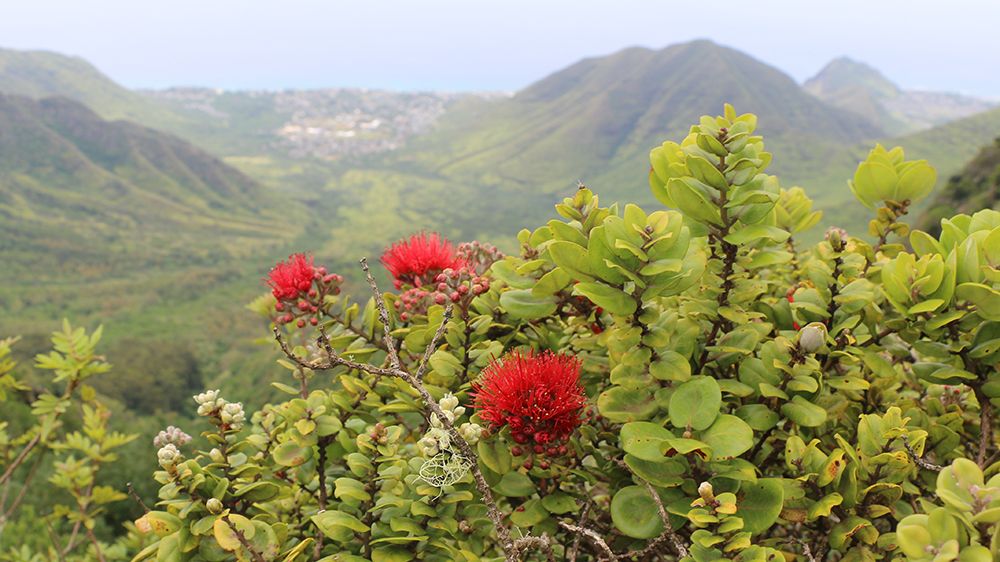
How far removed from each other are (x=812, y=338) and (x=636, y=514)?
0.61m

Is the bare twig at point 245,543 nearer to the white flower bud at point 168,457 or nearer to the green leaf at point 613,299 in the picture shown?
the white flower bud at point 168,457

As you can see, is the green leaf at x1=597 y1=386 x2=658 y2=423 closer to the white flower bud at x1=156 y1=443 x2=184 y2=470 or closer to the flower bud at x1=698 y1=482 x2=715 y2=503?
the flower bud at x1=698 y1=482 x2=715 y2=503

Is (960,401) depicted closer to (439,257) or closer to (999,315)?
(999,315)

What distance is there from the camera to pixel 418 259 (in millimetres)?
2295

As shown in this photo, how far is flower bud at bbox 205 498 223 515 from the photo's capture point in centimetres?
145

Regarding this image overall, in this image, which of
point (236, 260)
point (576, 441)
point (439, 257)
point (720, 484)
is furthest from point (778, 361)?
point (236, 260)

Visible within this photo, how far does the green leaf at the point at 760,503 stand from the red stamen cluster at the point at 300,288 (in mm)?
1356

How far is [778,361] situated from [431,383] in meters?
1.05

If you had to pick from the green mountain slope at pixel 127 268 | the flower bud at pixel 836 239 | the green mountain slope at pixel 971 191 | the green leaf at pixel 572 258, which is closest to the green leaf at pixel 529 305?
the green leaf at pixel 572 258

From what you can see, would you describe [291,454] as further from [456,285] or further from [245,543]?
[456,285]

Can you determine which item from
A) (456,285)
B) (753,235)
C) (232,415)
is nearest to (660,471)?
(753,235)

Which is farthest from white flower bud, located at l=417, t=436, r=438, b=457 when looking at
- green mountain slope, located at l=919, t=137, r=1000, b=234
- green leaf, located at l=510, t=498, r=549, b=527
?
green mountain slope, located at l=919, t=137, r=1000, b=234

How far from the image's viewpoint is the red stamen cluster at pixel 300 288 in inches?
77.7

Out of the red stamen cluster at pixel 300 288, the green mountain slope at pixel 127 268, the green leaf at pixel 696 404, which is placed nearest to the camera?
the green leaf at pixel 696 404
